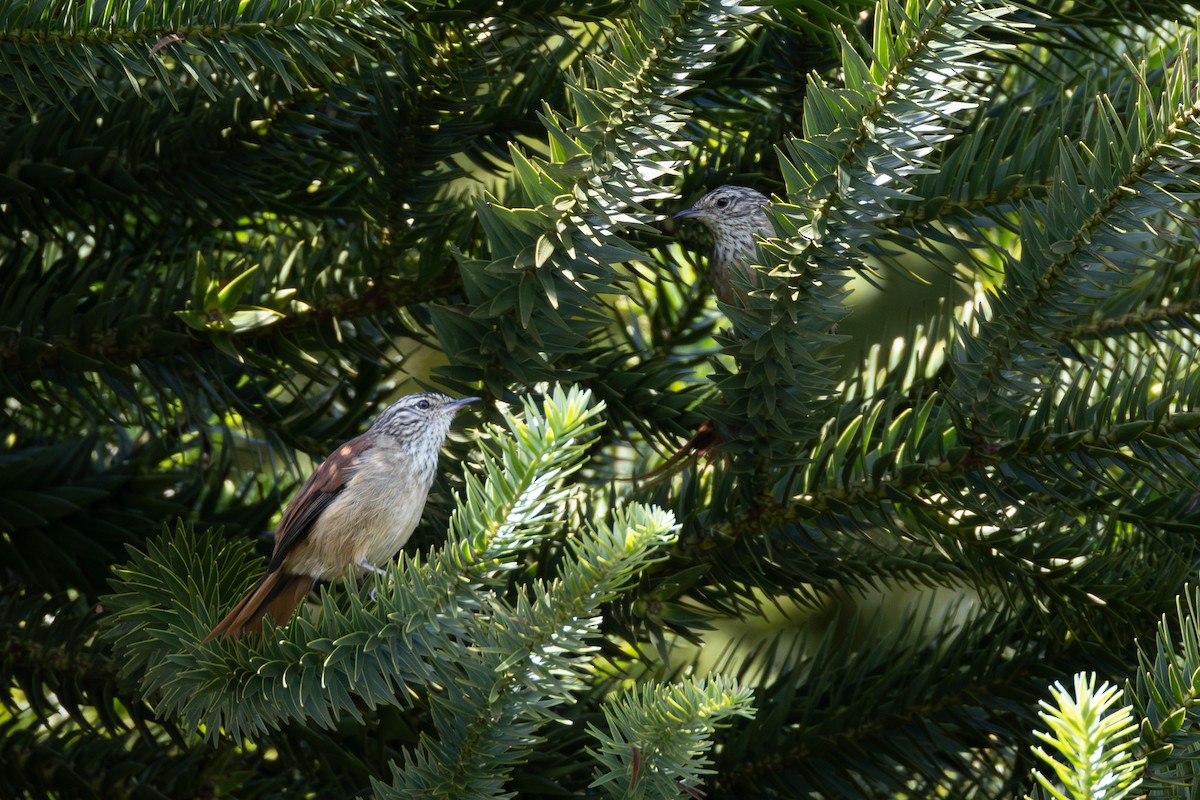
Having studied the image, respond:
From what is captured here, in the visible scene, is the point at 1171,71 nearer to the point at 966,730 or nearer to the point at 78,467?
the point at 966,730

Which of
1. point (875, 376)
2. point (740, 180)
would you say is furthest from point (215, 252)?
point (875, 376)

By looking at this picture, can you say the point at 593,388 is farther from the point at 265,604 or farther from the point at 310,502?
the point at 265,604

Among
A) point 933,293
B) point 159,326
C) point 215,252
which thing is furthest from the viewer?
point 933,293

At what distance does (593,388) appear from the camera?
2.50m

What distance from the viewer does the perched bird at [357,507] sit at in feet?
8.30

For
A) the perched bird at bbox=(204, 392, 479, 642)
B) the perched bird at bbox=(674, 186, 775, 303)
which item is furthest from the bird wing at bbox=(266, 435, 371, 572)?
the perched bird at bbox=(674, 186, 775, 303)

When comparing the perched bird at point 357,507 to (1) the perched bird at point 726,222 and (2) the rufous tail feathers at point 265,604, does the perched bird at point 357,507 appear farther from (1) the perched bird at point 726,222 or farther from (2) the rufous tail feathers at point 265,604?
(1) the perched bird at point 726,222

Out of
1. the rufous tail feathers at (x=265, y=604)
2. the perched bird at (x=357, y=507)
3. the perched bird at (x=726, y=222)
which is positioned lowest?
the rufous tail feathers at (x=265, y=604)

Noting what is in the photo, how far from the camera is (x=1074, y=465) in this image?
1.96 meters

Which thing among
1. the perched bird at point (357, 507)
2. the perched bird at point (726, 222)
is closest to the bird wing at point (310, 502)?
the perched bird at point (357, 507)

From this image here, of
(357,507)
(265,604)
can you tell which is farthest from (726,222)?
(265,604)

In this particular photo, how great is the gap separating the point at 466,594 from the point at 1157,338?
68.1 inches

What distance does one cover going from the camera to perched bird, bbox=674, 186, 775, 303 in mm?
2707

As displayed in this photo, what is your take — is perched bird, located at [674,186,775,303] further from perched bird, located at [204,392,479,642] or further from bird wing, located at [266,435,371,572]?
bird wing, located at [266,435,371,572]
